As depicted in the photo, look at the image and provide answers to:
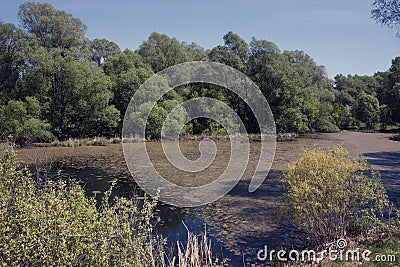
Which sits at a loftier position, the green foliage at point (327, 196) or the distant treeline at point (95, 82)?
the distant treeline at point (95, 82)

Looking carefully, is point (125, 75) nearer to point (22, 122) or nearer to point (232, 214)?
point (22, 122)

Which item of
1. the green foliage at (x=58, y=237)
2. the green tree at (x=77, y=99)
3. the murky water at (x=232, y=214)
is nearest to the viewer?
the green foliage at (x=58, y=237)

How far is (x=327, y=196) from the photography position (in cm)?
822

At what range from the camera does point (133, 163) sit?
75.4 ft

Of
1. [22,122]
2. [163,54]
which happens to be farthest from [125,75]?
[22,122]

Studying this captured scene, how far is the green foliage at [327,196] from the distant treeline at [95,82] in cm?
2341

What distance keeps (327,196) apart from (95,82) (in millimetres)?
31281

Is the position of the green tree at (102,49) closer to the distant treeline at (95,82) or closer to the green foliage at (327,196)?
the distant treeline at (95,82)

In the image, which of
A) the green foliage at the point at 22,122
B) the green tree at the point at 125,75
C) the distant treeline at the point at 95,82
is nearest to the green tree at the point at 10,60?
the distant treeline at the point at 95,82

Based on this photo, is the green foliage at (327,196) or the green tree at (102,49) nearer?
the green foliage at (327,196)

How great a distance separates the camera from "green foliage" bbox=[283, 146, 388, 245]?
8.13 metres

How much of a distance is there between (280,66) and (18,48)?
105ft

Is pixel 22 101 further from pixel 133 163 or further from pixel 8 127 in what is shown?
pixel 133 163

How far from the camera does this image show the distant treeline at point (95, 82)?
3322cm
